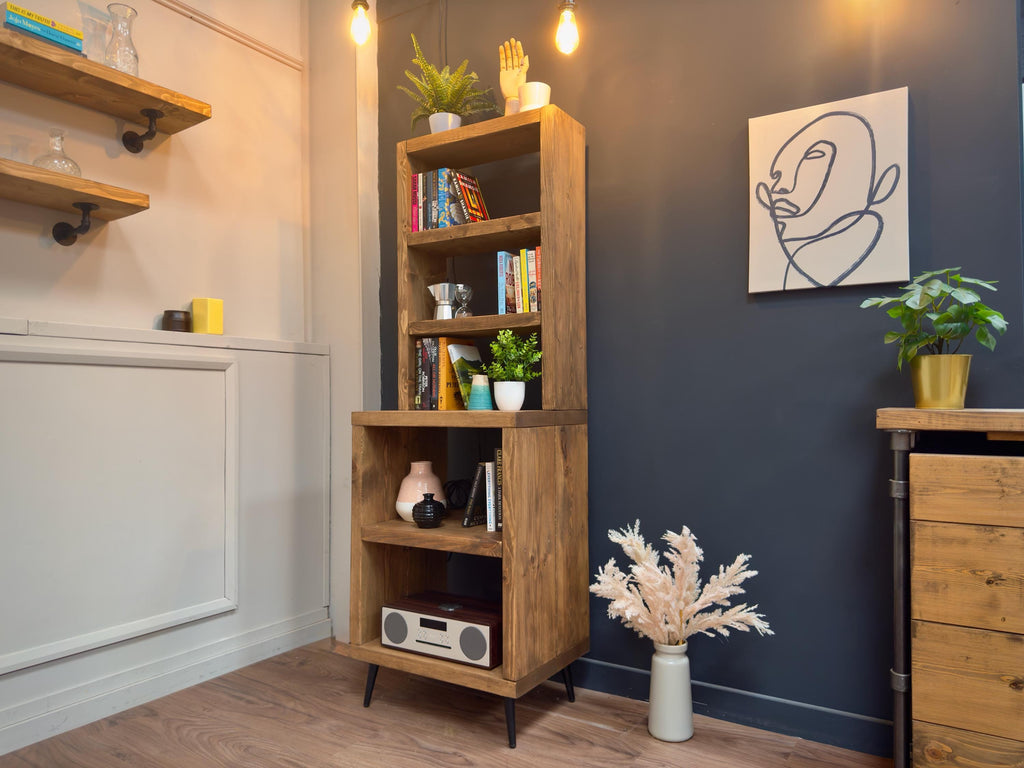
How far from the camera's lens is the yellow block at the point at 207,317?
2.31 meters

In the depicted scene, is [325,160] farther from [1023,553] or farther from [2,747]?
[1023,553]

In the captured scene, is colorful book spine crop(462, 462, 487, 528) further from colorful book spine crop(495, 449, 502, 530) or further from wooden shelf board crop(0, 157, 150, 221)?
wooden shelf board crop(0, 157, 150, 221)

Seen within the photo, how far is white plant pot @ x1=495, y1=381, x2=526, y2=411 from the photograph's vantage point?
6.37ft

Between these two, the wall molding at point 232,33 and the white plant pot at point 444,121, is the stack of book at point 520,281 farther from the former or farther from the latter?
the wall molding at point 232,33

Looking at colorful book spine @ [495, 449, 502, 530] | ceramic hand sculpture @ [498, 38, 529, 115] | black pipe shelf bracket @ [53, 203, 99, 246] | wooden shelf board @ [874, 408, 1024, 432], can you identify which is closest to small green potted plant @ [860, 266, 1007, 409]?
wooden shelf board @ [874, 408, 1024, 432]

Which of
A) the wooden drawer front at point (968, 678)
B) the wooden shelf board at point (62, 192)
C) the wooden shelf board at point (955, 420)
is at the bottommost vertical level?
the wooden drawer front at point (968, 678)

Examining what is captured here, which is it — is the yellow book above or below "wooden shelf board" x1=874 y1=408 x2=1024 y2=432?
above

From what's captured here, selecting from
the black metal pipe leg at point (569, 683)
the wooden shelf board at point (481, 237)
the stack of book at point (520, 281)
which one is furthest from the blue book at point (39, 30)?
the black metal pipe leg at point (569, 683)

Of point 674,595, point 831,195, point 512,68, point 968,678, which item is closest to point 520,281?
point 512,68

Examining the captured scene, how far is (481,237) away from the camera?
210cm

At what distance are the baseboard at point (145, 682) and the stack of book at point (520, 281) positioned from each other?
55.8 inches

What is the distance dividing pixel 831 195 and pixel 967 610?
103 cm

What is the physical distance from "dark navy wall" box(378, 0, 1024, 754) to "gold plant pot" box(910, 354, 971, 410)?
0.62 feet

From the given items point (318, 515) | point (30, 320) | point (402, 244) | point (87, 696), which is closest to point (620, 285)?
point (402, 244)
